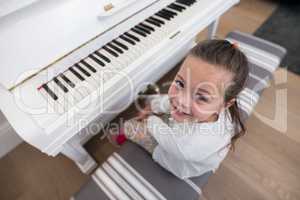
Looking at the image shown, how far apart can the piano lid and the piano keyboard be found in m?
0.07

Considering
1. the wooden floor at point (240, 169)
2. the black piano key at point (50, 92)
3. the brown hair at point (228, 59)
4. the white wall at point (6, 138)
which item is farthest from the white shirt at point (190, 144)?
the white wall at point (6, 138)

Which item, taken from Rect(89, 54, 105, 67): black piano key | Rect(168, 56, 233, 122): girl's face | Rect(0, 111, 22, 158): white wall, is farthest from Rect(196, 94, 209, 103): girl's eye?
Rect(0, 111, 22, 158): white wall

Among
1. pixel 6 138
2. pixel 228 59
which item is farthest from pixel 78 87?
pixel 6 138

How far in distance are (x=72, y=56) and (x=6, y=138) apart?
92 cm

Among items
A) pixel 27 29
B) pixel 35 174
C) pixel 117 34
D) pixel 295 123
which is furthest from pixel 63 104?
pixel 295 123

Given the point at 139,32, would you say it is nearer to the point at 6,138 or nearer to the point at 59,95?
the point at 59,95

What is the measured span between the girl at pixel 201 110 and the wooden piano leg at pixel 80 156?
1.42ft

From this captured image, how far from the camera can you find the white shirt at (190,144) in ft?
2.09

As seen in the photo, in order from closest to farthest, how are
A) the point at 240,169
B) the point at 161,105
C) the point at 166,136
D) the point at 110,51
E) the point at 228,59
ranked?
1. the point at 228,59
2. the point at 166,136
3. the point at 110,51
4. the point at 161,105
5. the point at 240,169

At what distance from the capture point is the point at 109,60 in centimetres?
78

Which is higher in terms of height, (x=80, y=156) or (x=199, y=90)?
(x=199, y=90)

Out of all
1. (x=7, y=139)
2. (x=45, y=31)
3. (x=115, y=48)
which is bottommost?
(x=7, y=139)

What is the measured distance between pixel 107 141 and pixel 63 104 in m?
0.71

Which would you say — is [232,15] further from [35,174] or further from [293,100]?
[35,174]
